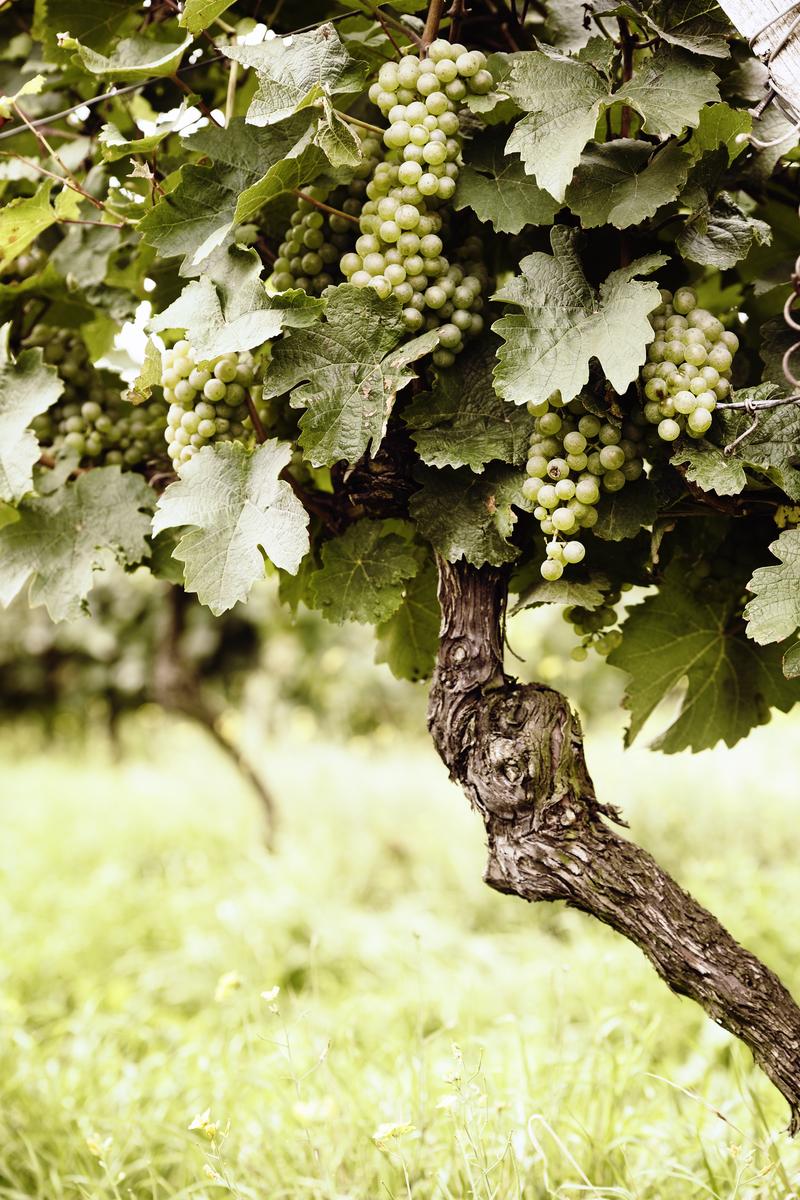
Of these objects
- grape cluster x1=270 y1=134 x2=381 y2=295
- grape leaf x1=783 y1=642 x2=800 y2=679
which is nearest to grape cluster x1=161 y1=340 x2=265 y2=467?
grape cluster x1=270 y1=134 x2=381 y2=295

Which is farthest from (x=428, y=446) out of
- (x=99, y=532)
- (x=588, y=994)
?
(x=588, y=994)

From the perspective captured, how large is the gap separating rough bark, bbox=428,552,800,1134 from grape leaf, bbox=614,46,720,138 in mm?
514

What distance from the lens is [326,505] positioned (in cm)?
131

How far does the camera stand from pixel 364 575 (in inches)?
48.9

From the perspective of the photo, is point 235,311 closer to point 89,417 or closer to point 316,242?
point 316,242

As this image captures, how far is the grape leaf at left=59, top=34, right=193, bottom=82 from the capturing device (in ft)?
3.69

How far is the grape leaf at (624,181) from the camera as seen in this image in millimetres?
1015

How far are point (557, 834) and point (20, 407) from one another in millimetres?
862

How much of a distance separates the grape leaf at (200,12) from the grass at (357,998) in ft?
3.91

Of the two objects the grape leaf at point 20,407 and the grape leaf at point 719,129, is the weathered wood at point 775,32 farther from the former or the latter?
the grape leaf at point 20,407

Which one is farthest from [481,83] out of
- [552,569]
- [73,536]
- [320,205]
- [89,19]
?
[73,536]

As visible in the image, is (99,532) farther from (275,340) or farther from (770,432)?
(770,432)

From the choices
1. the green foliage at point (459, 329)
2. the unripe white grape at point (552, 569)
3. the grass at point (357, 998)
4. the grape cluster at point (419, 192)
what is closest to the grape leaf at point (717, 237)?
the green foliage at point (459, 329)

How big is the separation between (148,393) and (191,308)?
0.20 m
